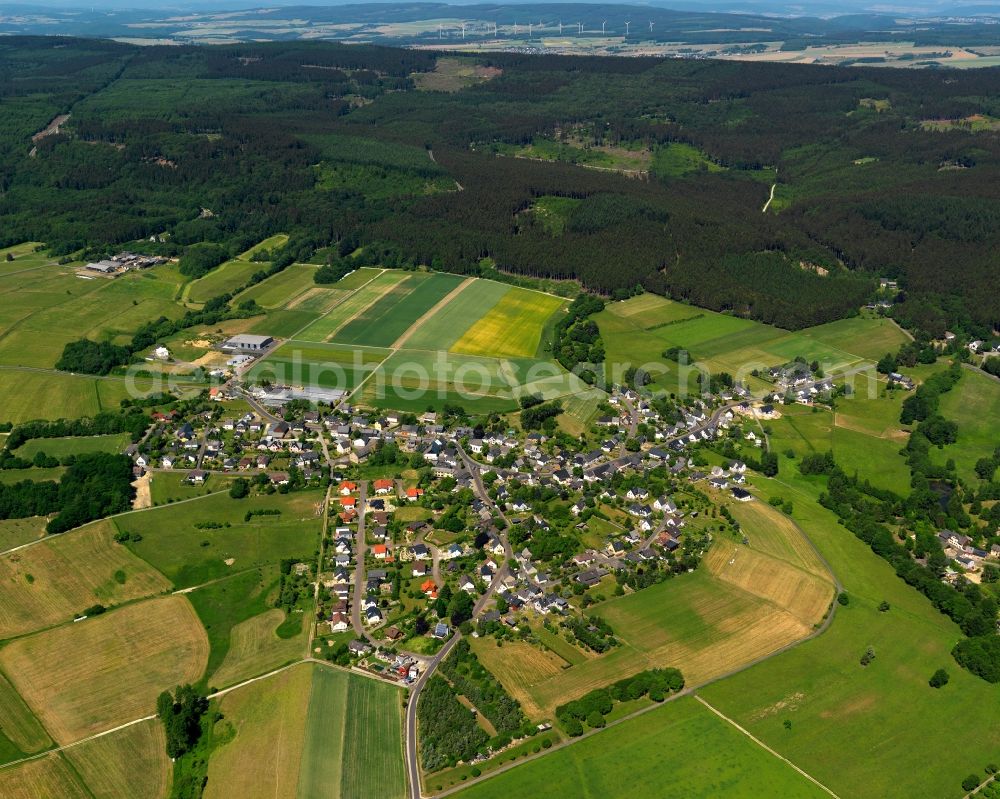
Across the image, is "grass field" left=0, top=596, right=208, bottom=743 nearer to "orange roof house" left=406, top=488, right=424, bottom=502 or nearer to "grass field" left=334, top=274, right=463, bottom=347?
"orange roof house" left=406, top=488, right=424, bottom=502

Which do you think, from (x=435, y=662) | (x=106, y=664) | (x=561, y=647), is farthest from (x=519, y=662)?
(x=106, y=664)

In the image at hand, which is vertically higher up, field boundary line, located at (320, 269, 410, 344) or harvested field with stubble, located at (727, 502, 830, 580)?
harvested field with stubble, located at (727, 502, 830, 580)

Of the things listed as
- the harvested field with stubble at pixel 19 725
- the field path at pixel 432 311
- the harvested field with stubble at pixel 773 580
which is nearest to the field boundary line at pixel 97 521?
the harvested field with stubble at pixel 19 725

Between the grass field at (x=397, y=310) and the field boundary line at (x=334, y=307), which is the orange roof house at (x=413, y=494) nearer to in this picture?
the grass field at (x=397, y=310)

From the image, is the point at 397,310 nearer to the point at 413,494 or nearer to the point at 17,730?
the point at 413,494

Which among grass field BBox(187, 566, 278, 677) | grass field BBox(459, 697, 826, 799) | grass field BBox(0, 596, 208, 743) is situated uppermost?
grass field BBox(459, 697, 826, 799)

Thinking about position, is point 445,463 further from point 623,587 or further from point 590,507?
point 623,587

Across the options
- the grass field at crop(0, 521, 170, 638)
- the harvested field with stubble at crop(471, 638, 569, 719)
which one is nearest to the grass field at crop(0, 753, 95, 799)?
the grass field at crop(0, 521, 170, 638)
